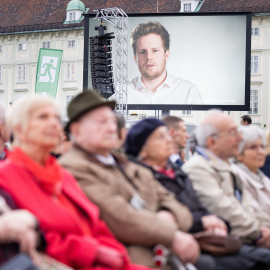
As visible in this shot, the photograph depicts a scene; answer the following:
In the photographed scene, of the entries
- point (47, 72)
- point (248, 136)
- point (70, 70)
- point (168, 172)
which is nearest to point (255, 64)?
point (70, 70)

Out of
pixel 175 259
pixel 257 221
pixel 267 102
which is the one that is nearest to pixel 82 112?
pixel 175 259

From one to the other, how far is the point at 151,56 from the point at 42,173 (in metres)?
18.4

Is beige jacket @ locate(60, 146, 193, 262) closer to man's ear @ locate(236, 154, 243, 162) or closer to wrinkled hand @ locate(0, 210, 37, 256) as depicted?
wrinkled hand @ locate(0, 210, 37, 256)

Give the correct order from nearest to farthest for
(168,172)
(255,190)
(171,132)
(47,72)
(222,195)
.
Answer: (168,172), (222,195), (255,190), (171,132), (47,72)

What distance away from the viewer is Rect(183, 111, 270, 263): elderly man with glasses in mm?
3967

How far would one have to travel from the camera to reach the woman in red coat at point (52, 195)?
8.28ft

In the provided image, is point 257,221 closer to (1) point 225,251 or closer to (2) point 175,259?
(1) point 225,251

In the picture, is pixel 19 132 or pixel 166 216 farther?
pixel 166 216

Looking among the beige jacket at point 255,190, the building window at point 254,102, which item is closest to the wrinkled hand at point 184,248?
the beige jacket at point 255,190

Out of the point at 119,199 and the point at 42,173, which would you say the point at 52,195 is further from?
the point at 119,199

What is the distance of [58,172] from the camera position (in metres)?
2.70

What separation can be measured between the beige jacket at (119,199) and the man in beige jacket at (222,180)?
81cm

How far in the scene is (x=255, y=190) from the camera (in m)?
4.54

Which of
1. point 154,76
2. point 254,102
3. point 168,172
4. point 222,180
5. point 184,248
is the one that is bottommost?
point 184,248
